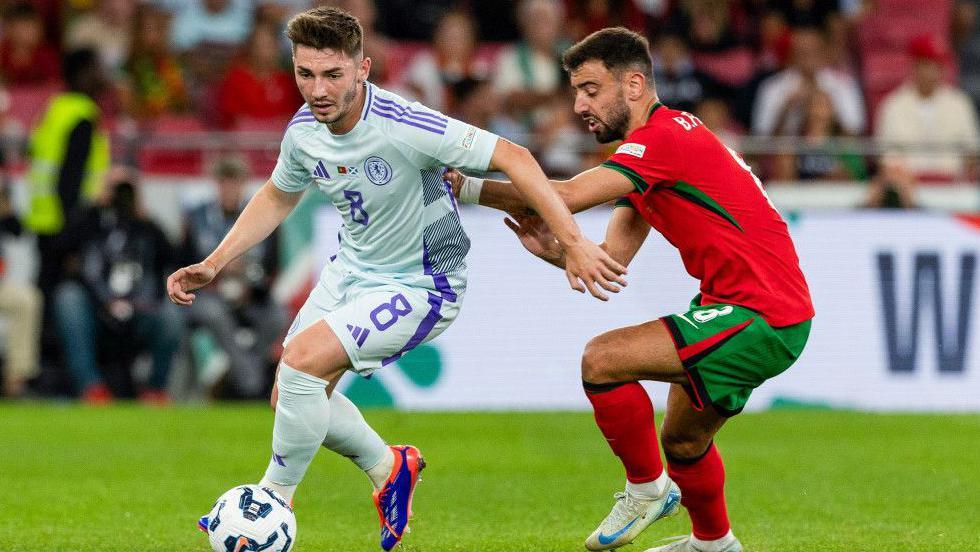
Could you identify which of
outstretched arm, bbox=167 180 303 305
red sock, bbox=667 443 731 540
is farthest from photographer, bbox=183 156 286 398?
red sock, bbox=667 443 731 540

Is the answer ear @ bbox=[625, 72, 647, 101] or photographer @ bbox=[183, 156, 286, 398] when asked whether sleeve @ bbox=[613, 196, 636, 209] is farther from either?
photographer @ bbox=[183, 156, 286, 398]

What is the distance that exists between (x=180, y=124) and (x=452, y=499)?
25.8ft

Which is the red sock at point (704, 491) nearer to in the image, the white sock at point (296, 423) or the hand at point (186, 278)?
the white sock at point (296, 423)

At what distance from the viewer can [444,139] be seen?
6.38 metres

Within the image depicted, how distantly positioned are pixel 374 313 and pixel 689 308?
1329 millimetres

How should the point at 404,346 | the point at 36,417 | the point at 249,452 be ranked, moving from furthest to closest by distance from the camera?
the point at 36,417 < the point at 249,452 < the point at 404,346


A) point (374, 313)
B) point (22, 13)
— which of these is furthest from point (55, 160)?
point (374, 313)

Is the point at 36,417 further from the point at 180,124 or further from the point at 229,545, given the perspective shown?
the point at 229,545

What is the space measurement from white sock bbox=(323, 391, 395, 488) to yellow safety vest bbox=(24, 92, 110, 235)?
7.51 metres

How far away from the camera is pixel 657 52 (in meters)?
15.8

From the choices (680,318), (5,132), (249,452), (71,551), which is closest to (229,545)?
(71,551)

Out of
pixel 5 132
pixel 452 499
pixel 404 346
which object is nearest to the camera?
pixel 404 346

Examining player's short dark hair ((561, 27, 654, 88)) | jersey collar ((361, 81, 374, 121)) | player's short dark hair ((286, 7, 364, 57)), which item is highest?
player's short dark hair ((286, 7, 364, 57))

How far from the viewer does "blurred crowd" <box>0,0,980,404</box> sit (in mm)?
13555
